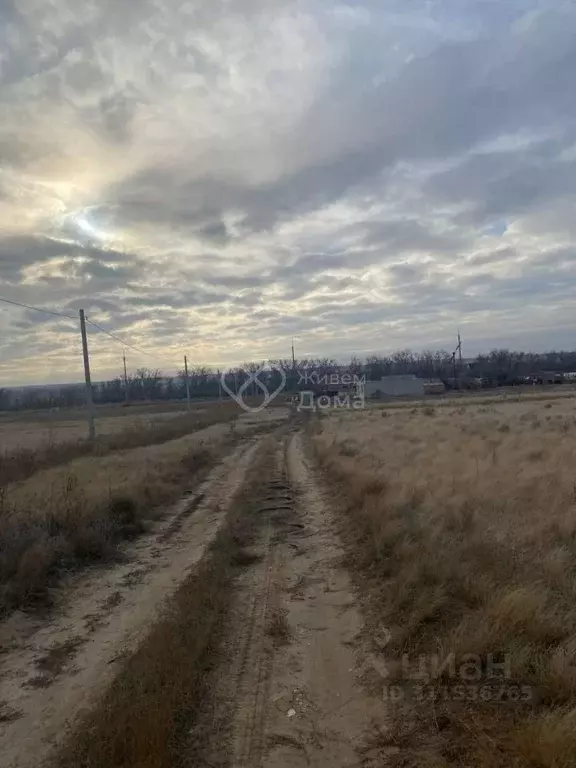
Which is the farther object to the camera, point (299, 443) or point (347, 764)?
point (299, 443)

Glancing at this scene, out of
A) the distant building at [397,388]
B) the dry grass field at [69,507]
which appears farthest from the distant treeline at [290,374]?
the dry grass field at [69,507]

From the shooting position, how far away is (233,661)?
545 centimetres

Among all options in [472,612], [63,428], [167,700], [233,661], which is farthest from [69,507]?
[63,428]

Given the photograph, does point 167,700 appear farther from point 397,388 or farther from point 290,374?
point 290,374

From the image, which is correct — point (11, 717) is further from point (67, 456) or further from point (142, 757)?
point (67, 456)

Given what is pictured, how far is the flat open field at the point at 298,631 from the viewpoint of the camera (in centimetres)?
405

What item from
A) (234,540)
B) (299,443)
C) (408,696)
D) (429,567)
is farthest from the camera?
(299,443)

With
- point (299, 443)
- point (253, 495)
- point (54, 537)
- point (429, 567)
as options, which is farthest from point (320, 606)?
point (299, 443)

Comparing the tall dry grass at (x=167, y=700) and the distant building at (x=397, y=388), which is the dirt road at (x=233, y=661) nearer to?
the tall dry grass at (x=167, y=700)

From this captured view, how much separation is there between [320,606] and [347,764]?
10.3 ft

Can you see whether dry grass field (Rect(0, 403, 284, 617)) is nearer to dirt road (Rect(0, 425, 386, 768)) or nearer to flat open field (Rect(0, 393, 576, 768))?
flat open field (Rect(0, 393, 576, 768))

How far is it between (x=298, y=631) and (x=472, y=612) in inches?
72.5

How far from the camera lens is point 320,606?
7.03m

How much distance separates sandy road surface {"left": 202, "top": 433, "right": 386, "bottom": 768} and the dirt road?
0.01 metres
